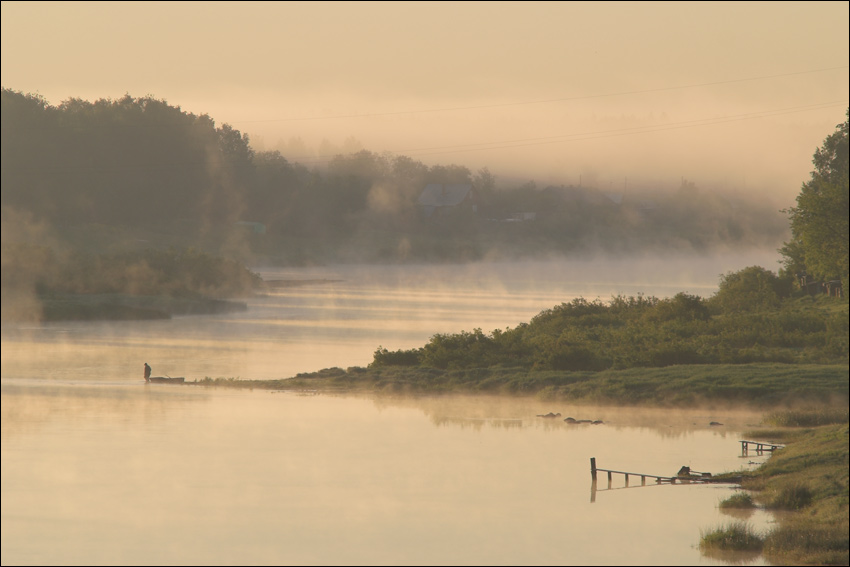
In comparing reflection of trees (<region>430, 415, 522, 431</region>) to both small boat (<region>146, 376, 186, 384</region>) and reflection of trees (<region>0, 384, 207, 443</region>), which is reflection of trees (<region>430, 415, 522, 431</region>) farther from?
small boat (<region>146, 376, 186, 384</region>)

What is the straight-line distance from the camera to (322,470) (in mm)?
31500

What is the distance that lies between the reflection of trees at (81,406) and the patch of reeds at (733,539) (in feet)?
68.7

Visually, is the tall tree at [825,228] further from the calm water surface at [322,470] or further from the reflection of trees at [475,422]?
the reflection of trees at [475,422]

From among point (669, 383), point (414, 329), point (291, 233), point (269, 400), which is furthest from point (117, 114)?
point (669, 383)

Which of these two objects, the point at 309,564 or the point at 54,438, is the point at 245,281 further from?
the point at 309,564

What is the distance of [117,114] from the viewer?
114688mm

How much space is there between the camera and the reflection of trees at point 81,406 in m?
36.4

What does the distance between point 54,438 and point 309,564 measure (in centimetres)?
1506

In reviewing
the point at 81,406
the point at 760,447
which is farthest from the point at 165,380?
the point at 760,447

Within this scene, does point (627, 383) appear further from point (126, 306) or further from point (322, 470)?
point (126, 306)

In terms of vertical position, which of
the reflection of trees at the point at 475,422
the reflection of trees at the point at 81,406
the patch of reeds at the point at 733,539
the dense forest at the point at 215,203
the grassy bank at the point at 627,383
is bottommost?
the patch of reeds at the point at 733,539

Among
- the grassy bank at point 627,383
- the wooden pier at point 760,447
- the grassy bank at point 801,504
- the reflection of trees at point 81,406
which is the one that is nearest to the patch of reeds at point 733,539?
the grassy bank at point 801,504

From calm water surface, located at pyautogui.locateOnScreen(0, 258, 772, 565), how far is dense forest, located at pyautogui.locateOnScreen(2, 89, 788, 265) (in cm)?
1040

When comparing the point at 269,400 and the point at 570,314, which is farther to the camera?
the point at 570,314
